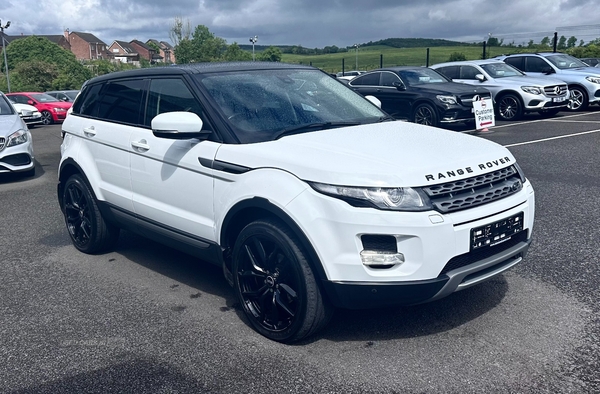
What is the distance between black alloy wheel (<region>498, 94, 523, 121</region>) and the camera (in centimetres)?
1595

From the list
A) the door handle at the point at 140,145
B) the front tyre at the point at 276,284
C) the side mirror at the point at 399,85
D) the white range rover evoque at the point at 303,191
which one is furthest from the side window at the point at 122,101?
the side mirror at the point at 399,85

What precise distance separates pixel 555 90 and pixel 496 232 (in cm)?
1377

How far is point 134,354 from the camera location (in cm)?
375

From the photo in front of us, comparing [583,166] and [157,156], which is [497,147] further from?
[583,166]

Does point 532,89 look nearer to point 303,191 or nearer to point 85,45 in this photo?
point 303,191

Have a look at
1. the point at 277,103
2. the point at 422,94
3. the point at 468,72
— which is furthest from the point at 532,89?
the point at 277,103

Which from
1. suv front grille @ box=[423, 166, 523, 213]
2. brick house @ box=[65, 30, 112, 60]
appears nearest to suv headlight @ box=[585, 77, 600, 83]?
suv front grille @ box=[423, 166, 523, 213]

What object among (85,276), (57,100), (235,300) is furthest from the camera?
(57,100)

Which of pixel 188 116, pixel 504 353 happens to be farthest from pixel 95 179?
pixel 504 353

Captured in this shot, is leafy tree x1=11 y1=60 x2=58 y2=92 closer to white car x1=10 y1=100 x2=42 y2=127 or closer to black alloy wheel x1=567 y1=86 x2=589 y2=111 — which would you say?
white car x1=10 y1=100 x2=42 y2=127

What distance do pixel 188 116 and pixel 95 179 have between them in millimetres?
1788

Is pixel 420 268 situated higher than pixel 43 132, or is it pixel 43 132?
pixel 420 268

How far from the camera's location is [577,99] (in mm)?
17516

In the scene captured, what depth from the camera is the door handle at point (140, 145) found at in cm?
479
